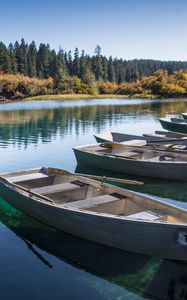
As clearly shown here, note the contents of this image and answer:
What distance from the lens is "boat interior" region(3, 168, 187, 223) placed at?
11516 mm

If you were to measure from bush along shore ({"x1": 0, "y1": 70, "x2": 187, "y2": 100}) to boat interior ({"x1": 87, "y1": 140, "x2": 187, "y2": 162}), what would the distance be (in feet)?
304

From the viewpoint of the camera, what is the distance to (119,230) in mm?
10680

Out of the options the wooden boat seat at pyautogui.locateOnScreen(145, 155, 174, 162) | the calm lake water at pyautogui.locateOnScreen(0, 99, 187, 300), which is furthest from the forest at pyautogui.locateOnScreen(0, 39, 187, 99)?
the calm lake water at pyautogui.locateOnScreen(0, 99, 187, 300)

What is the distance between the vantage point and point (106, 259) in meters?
11.2

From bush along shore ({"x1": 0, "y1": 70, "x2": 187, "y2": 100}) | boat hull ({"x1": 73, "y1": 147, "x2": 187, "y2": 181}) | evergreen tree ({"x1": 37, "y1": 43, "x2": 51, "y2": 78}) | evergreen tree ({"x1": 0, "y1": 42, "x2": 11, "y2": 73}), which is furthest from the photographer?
evergreen tree ({"x1": 37, "y1": 43, "x2": 51, "y2": 78})

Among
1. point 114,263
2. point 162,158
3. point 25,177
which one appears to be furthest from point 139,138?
point 114,263

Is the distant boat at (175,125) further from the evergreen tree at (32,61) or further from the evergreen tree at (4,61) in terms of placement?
the evergreen tree at (32,61)

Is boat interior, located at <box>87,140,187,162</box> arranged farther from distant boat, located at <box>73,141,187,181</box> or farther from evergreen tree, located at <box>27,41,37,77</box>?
evergreen tree, located at <box>27,41,37,77</box>

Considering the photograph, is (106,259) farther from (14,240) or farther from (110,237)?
(14,240)

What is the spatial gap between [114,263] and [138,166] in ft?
30.1

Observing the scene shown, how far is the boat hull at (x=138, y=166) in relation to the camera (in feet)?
62.4

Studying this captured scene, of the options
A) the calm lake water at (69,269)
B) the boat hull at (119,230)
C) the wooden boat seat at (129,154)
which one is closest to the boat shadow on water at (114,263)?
the calm lake water at (69,269)

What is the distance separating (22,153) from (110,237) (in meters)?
18.0

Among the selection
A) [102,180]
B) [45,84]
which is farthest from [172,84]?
[102,180]
